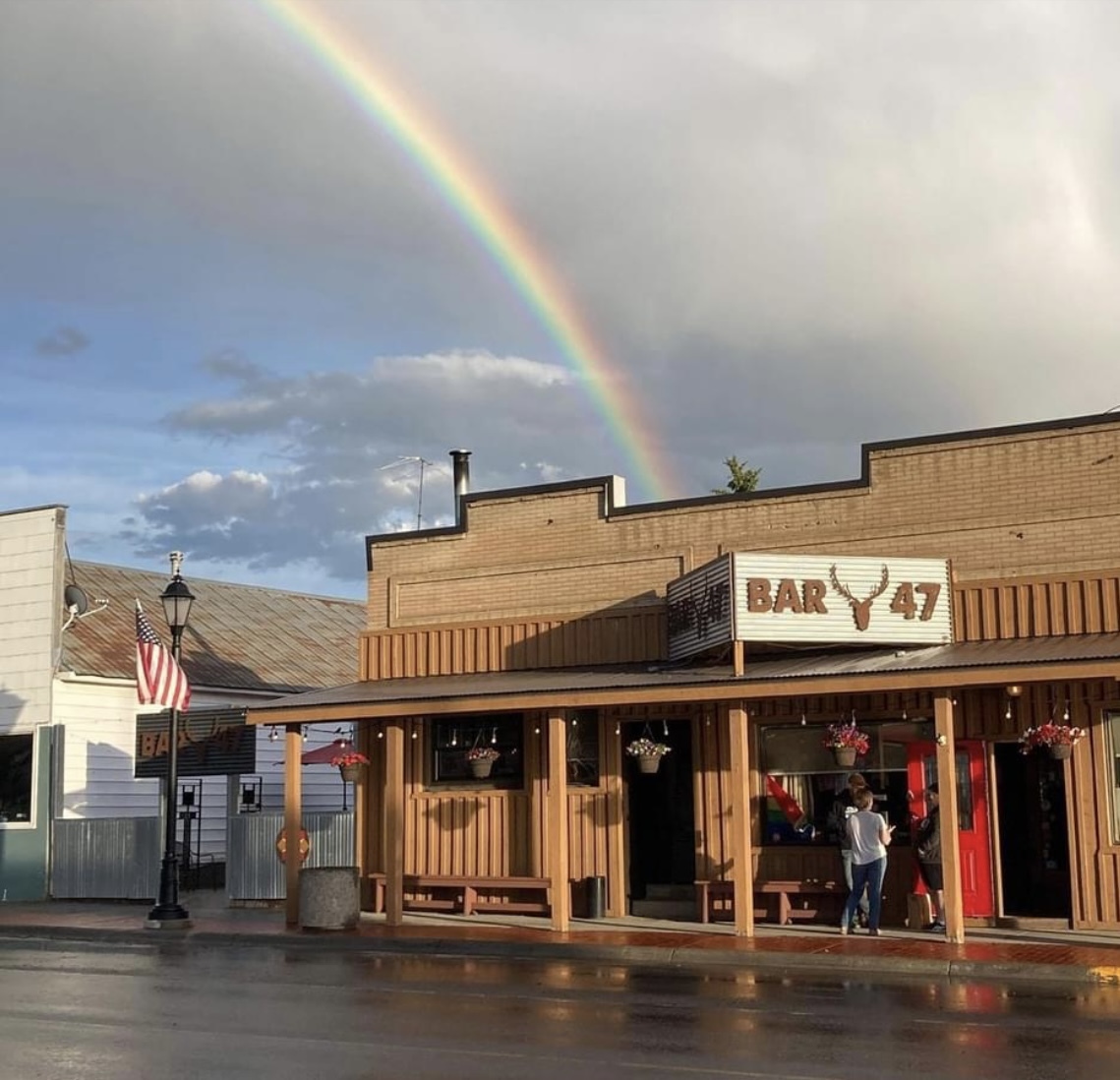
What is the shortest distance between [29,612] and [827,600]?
16664 millimetres

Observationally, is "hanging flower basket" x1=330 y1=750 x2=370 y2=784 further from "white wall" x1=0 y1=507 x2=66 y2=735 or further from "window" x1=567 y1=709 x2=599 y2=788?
"white wall" x1=0 y1=507 x2=66 y2=735

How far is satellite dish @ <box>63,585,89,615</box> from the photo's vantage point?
29547mm

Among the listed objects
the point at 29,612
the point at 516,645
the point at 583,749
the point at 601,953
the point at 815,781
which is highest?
the point at 29,612

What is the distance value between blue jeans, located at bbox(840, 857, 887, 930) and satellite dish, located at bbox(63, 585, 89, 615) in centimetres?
1709

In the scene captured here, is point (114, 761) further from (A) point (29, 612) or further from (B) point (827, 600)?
(B) point (827, 600)

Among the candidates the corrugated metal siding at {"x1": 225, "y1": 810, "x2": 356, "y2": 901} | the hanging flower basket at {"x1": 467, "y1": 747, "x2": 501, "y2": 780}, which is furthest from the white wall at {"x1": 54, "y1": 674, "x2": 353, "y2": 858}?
the hanging flower basket at {"x1": 467, "y1": 747, "x2": 501, "y2": 780}

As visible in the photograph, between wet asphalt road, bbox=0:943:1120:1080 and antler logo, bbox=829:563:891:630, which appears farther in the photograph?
antler logo, bbox=829:563:891:630

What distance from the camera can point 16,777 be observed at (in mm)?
28906

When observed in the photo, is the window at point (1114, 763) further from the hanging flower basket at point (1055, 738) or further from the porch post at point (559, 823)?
the porch post at point (559, 823)

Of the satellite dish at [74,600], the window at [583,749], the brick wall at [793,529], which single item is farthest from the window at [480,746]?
the satellite dish at [74,600]

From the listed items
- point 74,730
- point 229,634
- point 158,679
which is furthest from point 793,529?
point 229,634

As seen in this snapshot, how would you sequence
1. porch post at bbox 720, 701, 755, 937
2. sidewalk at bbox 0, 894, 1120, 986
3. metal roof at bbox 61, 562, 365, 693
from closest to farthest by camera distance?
sidewalk at bbox 0, 894, 1120, 986
porch post at bbox 720, 701, 755, 937
metal roof at bbox 61, 562, 365, 693

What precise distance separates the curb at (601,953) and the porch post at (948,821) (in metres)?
1.45

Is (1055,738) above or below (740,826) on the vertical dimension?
above
